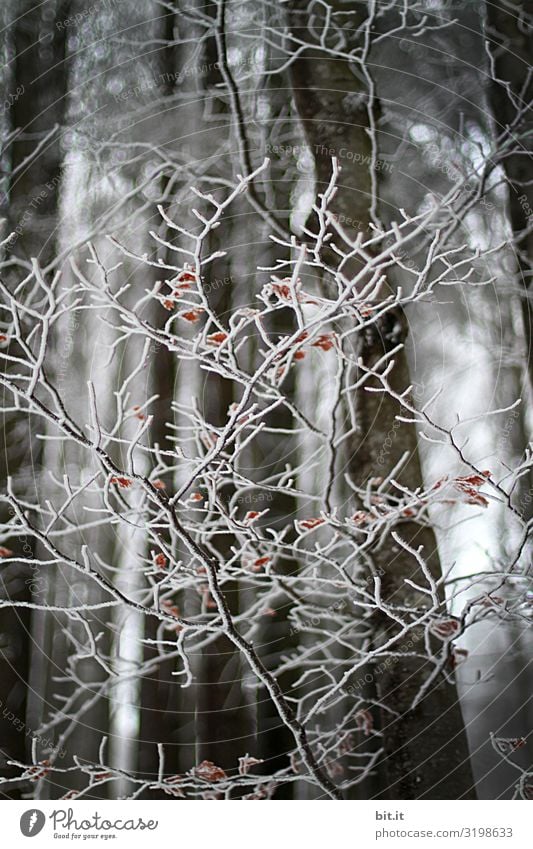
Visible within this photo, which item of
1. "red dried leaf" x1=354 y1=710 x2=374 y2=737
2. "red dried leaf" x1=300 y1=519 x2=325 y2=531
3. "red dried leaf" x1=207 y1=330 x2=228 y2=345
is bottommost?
"red dried leaf" x1=354 y1=710 x2=374 y2=737

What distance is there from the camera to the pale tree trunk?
0.86m

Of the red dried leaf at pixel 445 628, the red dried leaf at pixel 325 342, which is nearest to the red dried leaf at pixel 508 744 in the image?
the red dried leaf at pixel 445 628

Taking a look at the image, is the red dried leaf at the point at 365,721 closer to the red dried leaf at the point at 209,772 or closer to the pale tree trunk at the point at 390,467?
the pale tree trunk at the point at 390,467

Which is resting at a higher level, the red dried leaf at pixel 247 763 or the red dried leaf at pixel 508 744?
the red dried leaf at pixel 247 763

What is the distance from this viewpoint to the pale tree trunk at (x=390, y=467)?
33.7 inches

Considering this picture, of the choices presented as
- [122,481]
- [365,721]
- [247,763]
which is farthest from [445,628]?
[122,481]

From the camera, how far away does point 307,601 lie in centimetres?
88

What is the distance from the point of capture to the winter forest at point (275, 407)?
858mm

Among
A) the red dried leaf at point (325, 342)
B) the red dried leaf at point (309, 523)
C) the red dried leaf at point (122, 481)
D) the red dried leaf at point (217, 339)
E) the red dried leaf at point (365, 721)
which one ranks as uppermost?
the red dried leaf at point (325, 342)

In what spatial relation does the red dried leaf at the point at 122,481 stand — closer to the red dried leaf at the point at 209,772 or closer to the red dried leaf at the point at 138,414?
the red dried leaf at the point at 138,414

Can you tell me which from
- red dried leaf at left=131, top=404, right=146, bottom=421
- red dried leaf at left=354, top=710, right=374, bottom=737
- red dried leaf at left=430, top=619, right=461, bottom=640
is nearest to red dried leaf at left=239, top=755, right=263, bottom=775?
red dried leaf at left=354, top=710, right=374, bottom=737

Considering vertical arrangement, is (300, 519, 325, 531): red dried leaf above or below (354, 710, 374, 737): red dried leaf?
above

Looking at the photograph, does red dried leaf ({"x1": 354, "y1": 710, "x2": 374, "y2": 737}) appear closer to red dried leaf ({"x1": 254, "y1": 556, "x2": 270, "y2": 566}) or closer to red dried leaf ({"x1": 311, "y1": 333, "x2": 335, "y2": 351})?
red dried leaf ({"x1": 254, "y1": 556, "x2": 270, "y2": 566})

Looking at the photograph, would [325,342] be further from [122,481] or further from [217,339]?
[122,481]
